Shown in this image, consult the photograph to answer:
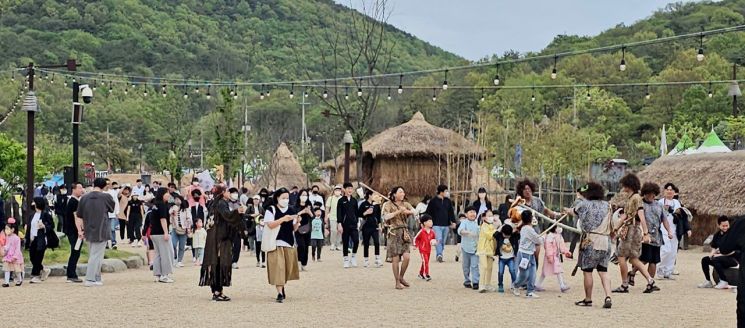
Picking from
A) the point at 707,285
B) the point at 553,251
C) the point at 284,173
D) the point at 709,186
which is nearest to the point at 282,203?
the point at 553,251

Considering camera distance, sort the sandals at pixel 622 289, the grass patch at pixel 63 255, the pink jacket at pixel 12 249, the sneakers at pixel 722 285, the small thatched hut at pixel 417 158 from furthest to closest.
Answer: the small thatched hut at pixel 417 158 → the grass patch at pixel 63 255 → the sneakers at pixel 722 285 → the pink jacket at pixel 12 249 → the sandals at pixel 622 289

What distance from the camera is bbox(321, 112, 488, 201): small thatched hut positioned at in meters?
34.6

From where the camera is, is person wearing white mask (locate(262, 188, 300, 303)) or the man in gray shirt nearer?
person wearing white mask (locate(262, 188, 300, 303))

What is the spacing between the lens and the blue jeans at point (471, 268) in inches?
592

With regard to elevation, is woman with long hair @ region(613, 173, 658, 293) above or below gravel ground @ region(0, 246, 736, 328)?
above

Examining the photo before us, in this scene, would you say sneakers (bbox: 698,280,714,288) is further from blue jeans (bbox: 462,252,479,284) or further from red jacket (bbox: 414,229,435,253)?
red jacket (bbox: 414,229,435,253)

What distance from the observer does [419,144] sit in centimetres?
3522

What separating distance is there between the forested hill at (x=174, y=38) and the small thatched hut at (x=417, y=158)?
26369mm

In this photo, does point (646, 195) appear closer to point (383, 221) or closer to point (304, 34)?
point (383, 221)

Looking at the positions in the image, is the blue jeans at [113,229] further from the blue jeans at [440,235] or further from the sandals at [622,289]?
the sandals at [622,289]

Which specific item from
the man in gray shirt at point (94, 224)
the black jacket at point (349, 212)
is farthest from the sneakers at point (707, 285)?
the man in gray shirt at point (94, 224)

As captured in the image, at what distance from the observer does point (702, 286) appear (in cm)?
1524

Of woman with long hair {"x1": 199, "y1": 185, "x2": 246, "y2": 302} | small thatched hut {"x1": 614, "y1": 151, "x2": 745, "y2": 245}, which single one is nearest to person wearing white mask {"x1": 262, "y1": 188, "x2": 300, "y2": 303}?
woman with long hair {"x1": 199, "y1": 185, "x2": 246, "y2": 302}

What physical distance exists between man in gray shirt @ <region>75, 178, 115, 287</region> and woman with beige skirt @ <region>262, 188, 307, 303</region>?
3.32 meters
